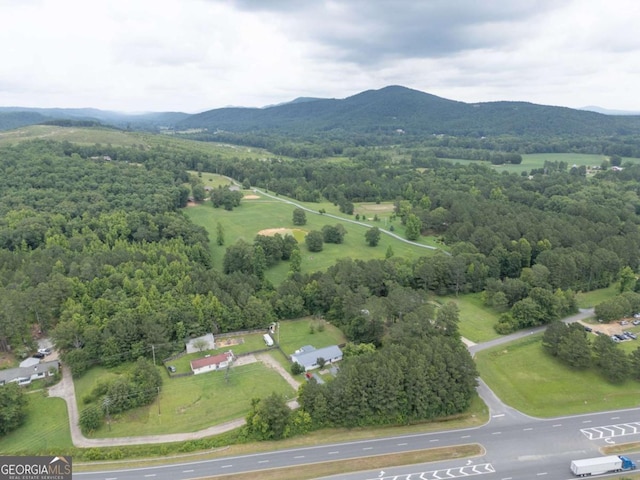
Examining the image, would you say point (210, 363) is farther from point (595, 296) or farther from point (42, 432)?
point (595, 296)

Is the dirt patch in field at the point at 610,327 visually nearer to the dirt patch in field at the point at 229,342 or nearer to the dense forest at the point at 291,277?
the dense forest at the point at 291,277

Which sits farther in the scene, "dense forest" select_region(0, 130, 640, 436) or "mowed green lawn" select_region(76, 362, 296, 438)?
"dense forest" select_region(0, 130, 640, 436)

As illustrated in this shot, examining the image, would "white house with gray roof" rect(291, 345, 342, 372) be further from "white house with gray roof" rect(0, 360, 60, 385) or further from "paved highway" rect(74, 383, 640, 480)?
"white house with gray roof" rect(0, 360, 60, 385)

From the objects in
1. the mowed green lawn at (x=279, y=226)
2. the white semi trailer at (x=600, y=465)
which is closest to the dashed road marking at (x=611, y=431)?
the white semi trailer at (x=600, y=465)

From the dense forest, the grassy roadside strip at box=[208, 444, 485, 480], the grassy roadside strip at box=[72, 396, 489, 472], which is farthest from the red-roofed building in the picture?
the grassy roadside strip at box=[208, 444, 485, 480]

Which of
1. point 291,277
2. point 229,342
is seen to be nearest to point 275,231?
point 291,277

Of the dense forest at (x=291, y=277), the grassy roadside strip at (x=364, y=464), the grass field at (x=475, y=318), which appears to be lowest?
the grassy roadside strip at (x=364, y=464)

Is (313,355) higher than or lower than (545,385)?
lower
